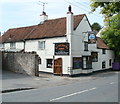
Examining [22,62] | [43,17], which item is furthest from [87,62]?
[43,17]

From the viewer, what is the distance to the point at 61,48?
28.0 metres

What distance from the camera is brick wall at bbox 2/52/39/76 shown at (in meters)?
25.2

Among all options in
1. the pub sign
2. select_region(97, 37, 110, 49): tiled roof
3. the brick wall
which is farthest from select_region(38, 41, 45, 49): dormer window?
select_region(97, 37, 110, 49): tiled roof

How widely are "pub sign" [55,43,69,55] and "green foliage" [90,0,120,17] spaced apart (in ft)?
61.7

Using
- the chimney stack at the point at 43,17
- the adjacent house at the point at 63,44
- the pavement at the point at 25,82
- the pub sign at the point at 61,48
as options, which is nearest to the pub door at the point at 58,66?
the adjacent house at the point at 63,44

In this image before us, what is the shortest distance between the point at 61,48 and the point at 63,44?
2.01 ft

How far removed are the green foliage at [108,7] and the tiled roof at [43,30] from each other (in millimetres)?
19975

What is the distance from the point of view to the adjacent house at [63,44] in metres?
27.9

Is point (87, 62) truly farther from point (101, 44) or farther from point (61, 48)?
point (101, 44)

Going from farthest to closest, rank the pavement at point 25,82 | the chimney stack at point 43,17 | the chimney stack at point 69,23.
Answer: the chimney stack at point 43,17, the chimney stack at point 69,23, the pavement at point 25,82

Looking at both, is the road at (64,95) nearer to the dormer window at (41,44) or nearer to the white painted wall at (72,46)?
the white painted wall at (72,46)

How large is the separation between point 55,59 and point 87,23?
303 inches

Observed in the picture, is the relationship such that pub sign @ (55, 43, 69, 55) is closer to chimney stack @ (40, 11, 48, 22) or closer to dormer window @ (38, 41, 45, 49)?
dormer window @ (38, 41, 45, 49)

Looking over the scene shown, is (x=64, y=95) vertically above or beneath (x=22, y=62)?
beneath
